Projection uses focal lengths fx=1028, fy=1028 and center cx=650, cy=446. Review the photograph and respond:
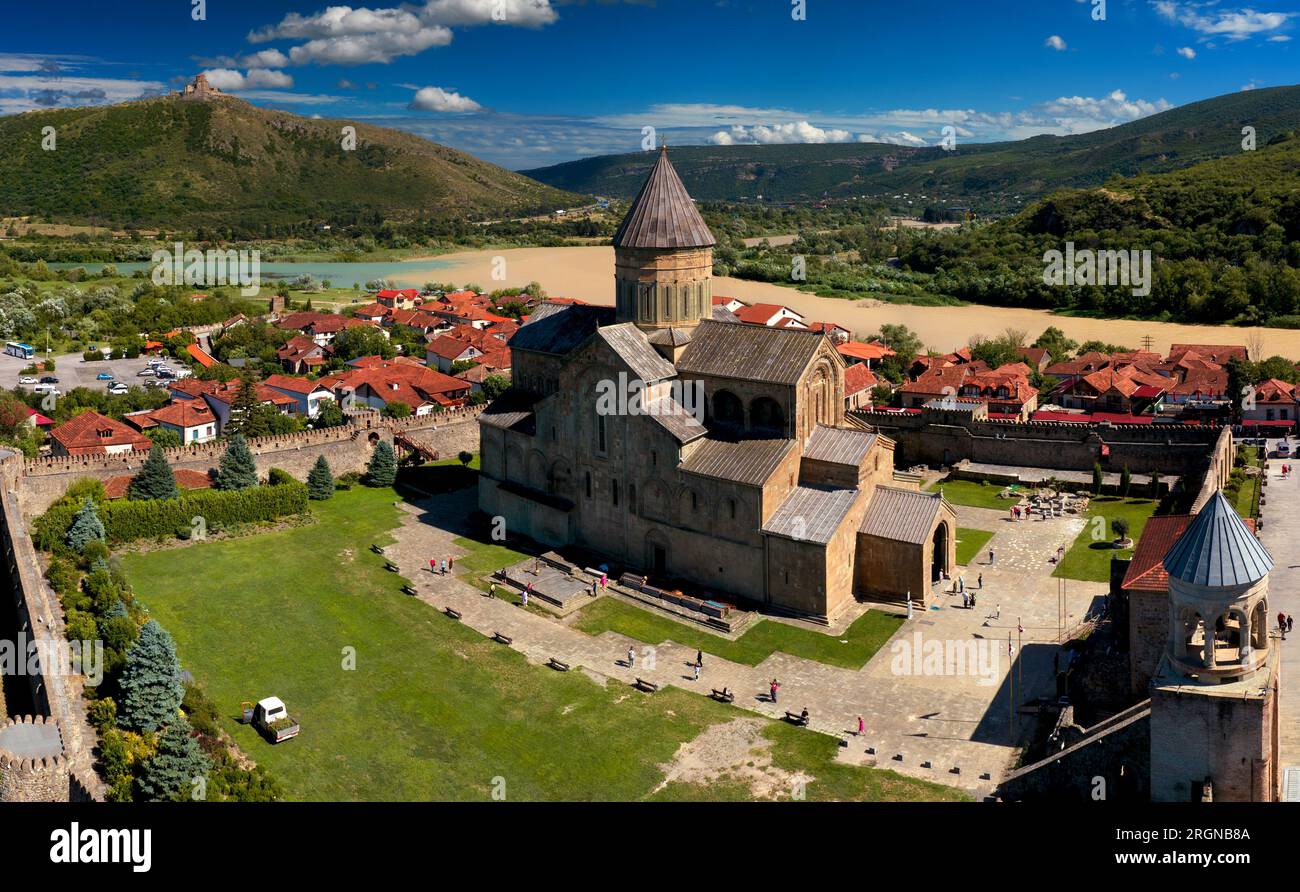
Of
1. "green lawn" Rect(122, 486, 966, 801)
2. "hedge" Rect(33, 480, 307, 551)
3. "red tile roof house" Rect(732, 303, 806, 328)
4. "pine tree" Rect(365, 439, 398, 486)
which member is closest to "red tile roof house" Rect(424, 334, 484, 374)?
"red tile roof house" Rect(732, 303, 806, 328)

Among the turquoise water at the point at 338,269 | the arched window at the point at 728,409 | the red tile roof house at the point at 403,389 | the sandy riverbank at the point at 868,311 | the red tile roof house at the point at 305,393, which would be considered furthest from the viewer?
the turquoise water at the point at 338,269

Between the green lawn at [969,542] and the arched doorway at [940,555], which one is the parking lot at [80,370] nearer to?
the green lawn at [969,542]

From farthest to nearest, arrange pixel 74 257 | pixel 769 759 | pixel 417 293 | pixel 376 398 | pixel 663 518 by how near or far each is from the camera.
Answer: pixel 74 257
pixel 417 293
pixel 376 398
pixel 663 518
pixel 769 759

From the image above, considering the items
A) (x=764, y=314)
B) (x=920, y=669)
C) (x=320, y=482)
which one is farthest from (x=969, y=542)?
(x=764, y=314)

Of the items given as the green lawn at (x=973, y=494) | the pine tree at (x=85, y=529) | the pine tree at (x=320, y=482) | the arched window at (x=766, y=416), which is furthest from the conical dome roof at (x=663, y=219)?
the pine tree at (x=85, y=529)

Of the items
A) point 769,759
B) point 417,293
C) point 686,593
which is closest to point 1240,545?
point 769,759

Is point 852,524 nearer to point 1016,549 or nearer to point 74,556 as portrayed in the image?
point 1016,549
